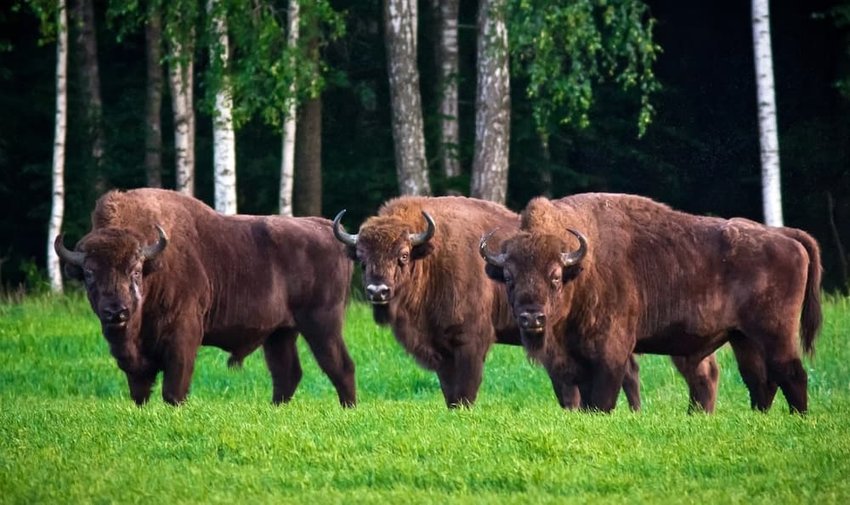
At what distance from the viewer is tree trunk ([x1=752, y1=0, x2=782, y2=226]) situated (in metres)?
21.4

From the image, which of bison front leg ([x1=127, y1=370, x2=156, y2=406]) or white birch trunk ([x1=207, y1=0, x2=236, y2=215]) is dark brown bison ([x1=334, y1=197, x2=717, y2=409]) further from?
white birch trunk ([x1=207, y1=0, x2=236, y2=215])

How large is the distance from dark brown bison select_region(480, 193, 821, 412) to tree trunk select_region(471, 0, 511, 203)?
30.1 ft

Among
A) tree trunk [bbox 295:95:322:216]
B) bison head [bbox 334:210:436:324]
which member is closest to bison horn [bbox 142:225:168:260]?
bison head [bbox 334:210:436:324]

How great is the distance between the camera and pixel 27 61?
104 feet

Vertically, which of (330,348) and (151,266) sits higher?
(151,266)

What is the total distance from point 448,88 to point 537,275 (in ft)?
49.4

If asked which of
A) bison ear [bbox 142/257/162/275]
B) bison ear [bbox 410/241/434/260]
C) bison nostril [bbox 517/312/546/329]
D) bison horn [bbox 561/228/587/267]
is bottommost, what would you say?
bison nostril [bbox 517/312/546/329]

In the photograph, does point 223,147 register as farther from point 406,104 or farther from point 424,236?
point 424,236

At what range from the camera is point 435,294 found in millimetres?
13633

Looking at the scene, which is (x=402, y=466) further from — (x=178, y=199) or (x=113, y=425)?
(x=178, y=199)

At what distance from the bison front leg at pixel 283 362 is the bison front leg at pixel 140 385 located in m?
1.69

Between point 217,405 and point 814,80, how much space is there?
1955 cm

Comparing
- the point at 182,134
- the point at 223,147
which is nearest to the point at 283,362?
the point at 223,147

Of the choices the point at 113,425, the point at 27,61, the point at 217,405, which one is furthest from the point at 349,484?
the point at 27,61
